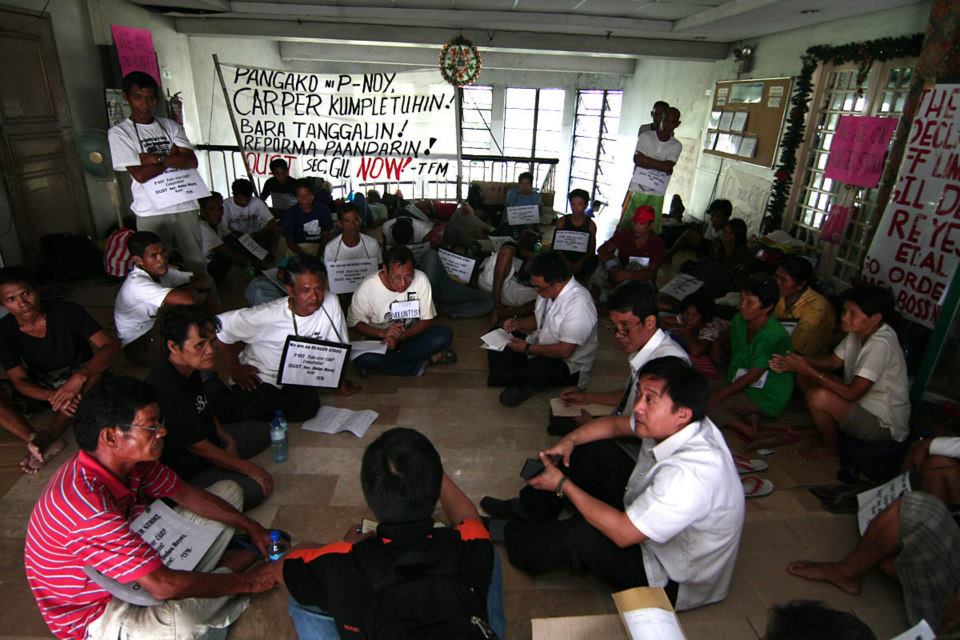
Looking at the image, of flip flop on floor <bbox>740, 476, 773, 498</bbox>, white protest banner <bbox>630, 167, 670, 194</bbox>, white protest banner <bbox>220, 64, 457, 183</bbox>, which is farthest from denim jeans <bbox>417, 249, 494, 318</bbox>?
flip flop on floor <bbox>740, 476, 773, 498</bbox>

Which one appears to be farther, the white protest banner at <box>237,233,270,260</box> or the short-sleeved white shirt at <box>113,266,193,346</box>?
the white protest banner at <box>237,233,270,260</box>

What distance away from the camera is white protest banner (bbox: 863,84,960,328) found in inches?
161

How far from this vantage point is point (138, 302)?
3.70 metres

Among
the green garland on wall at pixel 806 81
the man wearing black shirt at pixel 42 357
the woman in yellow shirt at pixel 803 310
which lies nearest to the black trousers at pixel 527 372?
the woman in yellow shirt at pixel 803 310

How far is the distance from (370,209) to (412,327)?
11.1ft

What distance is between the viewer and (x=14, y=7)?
4.79m

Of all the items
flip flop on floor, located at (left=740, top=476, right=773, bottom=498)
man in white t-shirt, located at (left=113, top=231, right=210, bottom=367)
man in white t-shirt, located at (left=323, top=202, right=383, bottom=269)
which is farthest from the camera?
man in white t-shirt, located at (left=323, top=202, right=383, bottom=269)

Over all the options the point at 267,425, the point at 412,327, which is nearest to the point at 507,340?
the point at 412,327

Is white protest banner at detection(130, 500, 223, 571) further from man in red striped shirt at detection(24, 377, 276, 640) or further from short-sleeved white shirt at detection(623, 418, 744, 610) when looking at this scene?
short-sleeved white shirt at detection(623, 418, 744, 610)

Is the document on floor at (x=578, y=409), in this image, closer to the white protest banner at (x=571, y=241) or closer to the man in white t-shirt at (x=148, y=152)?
the white protest banner at (x=571, y=241)

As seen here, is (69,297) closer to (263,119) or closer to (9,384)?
(9,384)

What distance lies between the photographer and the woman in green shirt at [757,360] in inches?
139

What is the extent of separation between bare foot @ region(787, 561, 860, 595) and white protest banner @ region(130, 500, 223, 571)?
266 cm

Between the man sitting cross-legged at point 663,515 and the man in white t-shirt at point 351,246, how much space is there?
10.3 ft
